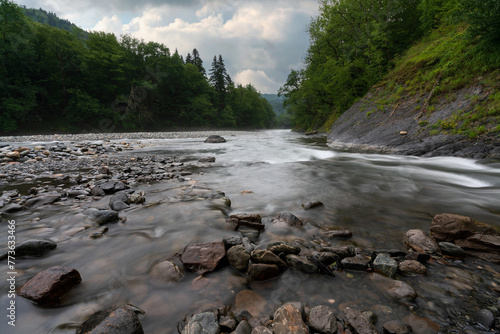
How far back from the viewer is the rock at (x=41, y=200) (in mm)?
4215

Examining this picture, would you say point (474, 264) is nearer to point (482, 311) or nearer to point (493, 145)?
point (482, 311)

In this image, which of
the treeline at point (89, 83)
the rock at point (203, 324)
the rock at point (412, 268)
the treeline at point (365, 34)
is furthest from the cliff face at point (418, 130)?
the treeline at point (89, 83)

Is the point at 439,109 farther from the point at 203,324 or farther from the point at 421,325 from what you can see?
the point at 203,324

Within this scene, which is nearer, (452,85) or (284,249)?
(284,249)

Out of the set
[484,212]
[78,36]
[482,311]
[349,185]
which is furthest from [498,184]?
[78,36]

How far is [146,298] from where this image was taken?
1.97m

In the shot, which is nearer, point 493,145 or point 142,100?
point 493,145

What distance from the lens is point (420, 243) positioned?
8.59 ft

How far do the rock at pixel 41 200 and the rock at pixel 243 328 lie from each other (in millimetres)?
5001

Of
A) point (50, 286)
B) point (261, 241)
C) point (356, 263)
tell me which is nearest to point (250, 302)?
point (261, 241)

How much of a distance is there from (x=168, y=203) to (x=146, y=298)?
263cm

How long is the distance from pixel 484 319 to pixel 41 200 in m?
6.90

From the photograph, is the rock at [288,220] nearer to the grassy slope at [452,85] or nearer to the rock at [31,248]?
the rock at [31,248]

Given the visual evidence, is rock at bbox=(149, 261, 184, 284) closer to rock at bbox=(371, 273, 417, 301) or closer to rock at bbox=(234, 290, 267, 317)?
rock at bbox=(234, 290, 267, 317)
